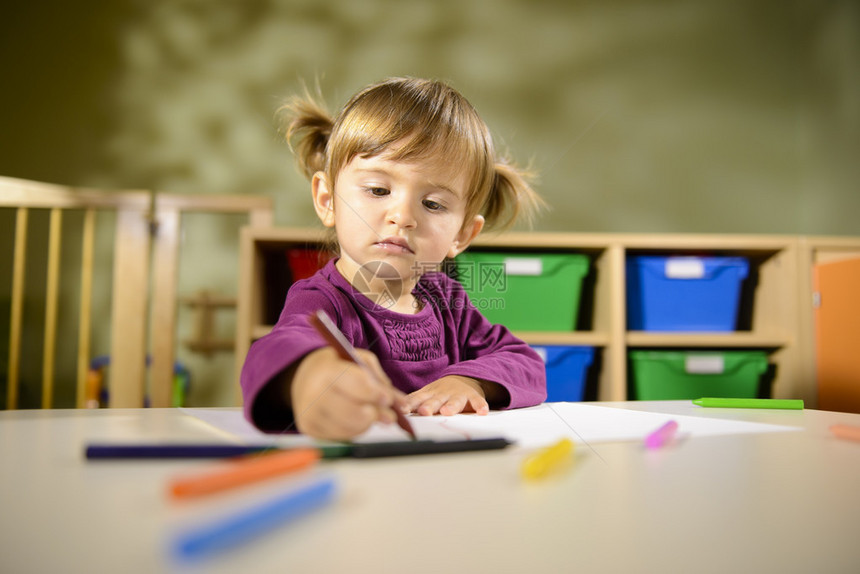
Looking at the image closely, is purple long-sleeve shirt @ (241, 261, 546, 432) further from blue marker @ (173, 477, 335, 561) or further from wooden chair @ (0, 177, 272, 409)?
wooden chair @ (0, 177, 272, 409)

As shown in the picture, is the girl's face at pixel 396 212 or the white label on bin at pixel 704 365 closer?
the girl's face at pixel 396 212

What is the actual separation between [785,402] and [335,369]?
0.42 m

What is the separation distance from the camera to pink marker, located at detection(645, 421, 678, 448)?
0.35 meters

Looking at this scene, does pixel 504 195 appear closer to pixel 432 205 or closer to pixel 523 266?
pixel 432 205

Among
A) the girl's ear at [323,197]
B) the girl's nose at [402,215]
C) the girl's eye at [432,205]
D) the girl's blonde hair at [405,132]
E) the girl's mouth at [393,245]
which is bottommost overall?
the girl's mouth at [393,245]

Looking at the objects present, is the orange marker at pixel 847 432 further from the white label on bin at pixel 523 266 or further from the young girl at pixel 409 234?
the white label on bin at pixel 523 266

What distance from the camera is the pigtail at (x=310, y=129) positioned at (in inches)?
30.5

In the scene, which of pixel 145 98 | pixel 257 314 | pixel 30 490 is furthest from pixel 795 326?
pixel 145 98

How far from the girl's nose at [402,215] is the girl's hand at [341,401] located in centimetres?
30

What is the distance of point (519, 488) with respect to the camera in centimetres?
25

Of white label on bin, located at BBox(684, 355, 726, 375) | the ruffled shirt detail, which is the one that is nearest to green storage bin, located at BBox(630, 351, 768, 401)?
white label on bin, located at BBox(684, 355, 726, 375)

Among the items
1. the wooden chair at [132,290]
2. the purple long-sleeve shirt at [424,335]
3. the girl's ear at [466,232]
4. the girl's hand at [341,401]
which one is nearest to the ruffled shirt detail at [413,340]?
the purple long-sleeve shirt at [424,335]

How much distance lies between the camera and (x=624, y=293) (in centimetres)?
134

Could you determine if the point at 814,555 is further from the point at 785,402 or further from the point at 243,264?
the point at 243,264
